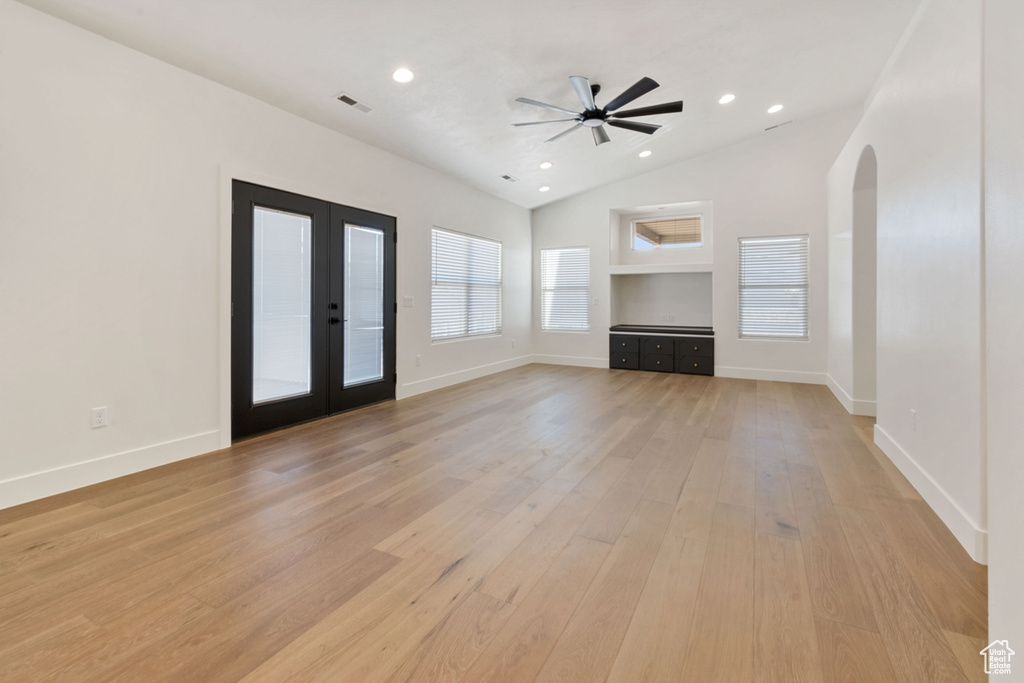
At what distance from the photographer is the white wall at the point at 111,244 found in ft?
8.38

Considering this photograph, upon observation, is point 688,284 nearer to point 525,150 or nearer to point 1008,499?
point 525,150

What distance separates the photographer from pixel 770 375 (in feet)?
22.0

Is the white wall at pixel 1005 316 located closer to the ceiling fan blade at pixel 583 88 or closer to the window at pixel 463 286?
the ceiling fan blade at pixel 583 88

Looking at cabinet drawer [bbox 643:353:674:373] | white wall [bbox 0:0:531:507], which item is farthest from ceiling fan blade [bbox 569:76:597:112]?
cabinet drawer [bbox 643:353:674:373]

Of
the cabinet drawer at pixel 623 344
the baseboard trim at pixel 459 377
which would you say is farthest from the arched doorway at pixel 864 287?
the baseboard trim at pixel 459 377

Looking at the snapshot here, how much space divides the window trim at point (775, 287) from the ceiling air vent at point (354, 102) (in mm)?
5478

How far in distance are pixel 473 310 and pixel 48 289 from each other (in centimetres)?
477

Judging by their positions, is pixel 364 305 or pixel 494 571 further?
pixel 364 305

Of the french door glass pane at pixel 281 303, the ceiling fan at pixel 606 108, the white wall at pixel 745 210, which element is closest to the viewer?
the ceiling fan at pixel 606 108

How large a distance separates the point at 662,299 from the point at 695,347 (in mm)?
1220

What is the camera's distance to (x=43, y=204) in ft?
8.61

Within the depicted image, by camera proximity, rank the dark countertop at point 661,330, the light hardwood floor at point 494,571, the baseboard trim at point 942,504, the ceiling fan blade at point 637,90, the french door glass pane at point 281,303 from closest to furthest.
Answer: the light hardwood floor at point 494,571 → the baseboard trim at point 942,504 → the ceiling fan blade at point 637,90 → the french door glass pane at point 281,303 → the dark countertop at point 661,330

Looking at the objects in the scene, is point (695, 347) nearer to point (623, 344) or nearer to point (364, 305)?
point (623, 344)

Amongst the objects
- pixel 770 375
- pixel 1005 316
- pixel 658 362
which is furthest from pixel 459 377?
pixel 1005 316
